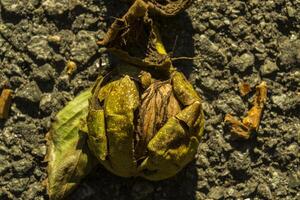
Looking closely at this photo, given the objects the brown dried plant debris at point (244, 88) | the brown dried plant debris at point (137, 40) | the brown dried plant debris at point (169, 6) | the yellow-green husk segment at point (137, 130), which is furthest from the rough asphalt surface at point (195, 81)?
the yellow-green husk segment at point (137, 130)

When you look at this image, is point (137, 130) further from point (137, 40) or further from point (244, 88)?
point (244, 88)

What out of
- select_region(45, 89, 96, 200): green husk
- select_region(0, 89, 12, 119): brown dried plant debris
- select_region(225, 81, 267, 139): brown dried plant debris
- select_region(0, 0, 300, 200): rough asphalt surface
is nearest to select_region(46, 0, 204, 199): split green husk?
select_region(45, 89, 96, 200): green husk

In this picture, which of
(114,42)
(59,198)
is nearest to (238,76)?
(114,42)

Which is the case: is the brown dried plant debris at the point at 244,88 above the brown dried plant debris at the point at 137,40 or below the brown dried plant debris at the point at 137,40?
below

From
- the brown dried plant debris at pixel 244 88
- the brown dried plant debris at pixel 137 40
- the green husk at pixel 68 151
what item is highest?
the brown dried plant debris at pixel 137 40

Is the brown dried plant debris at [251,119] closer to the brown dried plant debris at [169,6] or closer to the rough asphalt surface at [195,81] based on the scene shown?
the rough asphalt surface at [195,81]

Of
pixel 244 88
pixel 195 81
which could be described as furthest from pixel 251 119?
pixel 195 81
